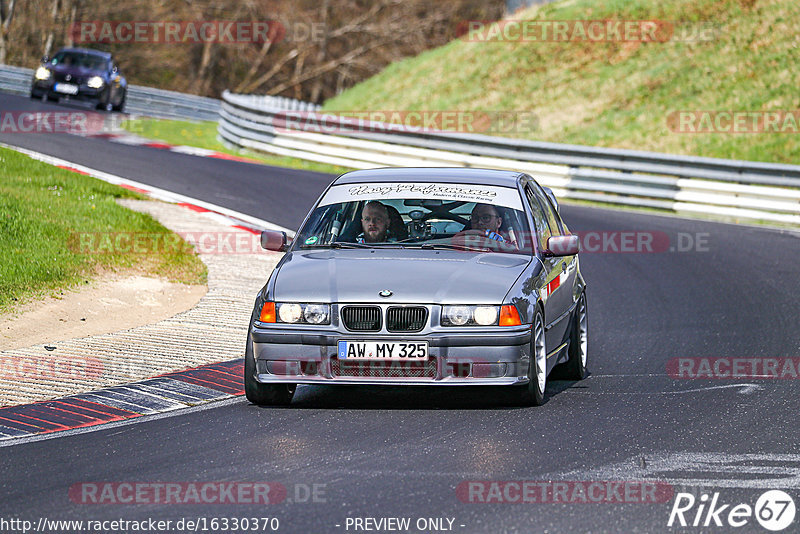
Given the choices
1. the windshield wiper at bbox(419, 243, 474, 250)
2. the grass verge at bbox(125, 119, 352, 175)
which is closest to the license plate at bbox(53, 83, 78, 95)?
the grass verge at bbox(125, 119, 352, 175)

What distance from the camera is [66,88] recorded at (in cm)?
3506

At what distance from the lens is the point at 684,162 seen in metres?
23.6

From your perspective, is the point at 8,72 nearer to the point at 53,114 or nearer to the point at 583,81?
the point at 53,114

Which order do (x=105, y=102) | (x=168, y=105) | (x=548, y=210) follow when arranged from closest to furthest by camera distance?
(x=548, y=210) → (x=105, y=102) → (x=168, y=105)

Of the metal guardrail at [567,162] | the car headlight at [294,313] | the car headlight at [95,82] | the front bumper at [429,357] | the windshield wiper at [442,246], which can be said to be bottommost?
the metal guardrail at [567,162]

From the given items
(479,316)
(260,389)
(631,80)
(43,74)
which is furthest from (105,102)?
(479,316)

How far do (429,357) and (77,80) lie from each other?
95.0 ft

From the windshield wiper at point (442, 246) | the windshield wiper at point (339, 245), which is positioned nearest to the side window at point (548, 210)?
the windshield wiper at point (442, 246)

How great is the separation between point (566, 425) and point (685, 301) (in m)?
6.32

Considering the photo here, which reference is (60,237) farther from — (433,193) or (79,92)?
(79,92)

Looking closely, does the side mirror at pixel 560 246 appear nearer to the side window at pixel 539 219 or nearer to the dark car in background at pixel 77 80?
the side window at pixel 539 219

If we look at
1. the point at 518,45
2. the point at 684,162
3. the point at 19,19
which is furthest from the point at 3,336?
the point at 19,19

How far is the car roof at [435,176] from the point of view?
9703mm

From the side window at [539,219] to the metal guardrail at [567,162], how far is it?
12.9 meters
